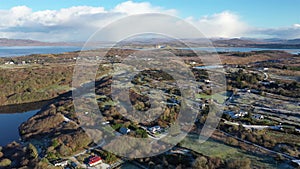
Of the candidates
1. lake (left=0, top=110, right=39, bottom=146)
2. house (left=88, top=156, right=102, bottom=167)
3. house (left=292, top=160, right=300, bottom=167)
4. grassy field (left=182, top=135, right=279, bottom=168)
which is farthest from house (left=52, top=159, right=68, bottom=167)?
house (left=292, top=160, right=300, bottom=167)

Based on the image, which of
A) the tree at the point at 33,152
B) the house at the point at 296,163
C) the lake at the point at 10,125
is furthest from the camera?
the lake at the point at 10,125

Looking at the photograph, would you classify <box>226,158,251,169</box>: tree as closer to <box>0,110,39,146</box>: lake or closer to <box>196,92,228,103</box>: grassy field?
<box>196,92,228,103</box>: grassy field

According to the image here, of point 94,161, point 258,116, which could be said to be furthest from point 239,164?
point 258,116

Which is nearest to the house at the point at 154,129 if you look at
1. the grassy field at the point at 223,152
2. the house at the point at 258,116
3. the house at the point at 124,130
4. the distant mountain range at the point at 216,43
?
the house at the point at 124,130

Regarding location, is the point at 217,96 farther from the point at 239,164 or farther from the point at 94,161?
the point at 94,161

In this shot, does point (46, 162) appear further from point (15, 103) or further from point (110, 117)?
point (15, 103)

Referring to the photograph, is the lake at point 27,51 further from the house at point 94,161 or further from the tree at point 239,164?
the tree at point 239,164
